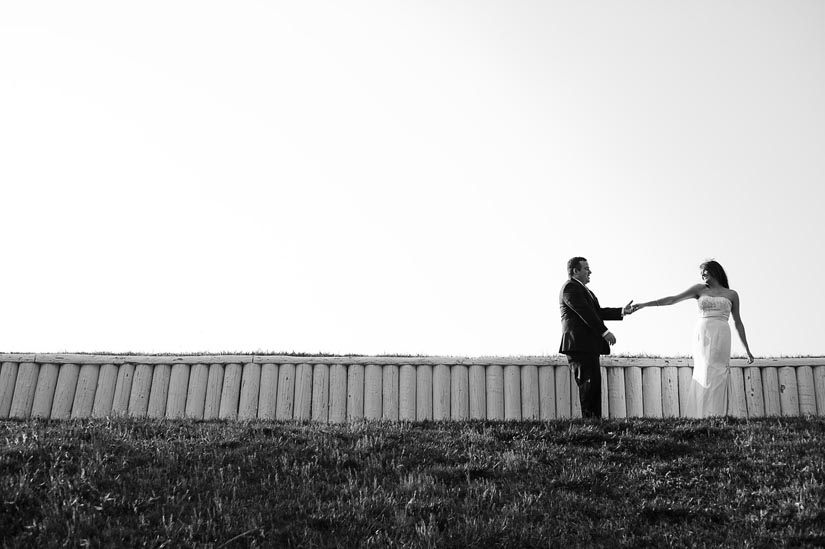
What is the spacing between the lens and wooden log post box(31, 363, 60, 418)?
38.0 ft

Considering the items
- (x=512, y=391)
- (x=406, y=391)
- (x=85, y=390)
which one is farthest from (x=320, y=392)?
(x=85, y=390)

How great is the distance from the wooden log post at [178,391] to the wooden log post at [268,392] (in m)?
1.25

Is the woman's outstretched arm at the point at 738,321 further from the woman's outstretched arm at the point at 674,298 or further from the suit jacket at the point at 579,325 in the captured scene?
the suit jacket at the point at 579,325

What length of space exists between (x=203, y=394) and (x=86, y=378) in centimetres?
199

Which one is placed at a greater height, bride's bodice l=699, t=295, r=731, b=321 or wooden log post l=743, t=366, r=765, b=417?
bride's bodice l=699, t=295, r=731, b=321

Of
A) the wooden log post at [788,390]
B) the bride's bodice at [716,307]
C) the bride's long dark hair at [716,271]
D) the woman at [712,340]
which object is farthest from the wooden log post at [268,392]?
the wooden log post at [788,390]

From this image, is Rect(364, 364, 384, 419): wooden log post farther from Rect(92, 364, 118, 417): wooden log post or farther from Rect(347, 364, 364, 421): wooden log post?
Rect(92, 364, 118, 417): wooden log post

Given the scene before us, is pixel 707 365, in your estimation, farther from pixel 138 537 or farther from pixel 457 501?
pixel 138 537

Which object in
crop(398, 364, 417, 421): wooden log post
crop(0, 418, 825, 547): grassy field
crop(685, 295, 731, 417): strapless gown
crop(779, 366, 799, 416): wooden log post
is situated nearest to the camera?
crop(0, 418, 825, 547): grassy field

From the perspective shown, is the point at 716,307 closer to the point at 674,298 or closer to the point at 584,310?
the point at 674,298

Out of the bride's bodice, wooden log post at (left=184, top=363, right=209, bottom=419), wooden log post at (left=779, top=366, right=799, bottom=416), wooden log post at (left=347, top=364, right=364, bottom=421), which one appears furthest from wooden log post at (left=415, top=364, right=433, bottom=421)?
wooden log post at (left=779, top=366, right=799, bottom=416)

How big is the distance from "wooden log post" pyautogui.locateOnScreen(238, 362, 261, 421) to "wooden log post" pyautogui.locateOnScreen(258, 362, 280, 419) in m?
0.06

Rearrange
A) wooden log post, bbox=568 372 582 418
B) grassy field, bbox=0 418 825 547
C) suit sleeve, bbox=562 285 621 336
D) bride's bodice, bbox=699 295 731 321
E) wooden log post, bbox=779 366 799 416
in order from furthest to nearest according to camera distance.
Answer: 1. wooden log post, bbox=779 366 799 416
2. wooden log post, bbox=568 372 582 418
3. bride's bodice, bbox=699 295 731 321
4. suit sleeve, bbox=562 285 621 336
5. grassy field, bbox=0 418 825 547

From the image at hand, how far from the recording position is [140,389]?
38.2 feet
